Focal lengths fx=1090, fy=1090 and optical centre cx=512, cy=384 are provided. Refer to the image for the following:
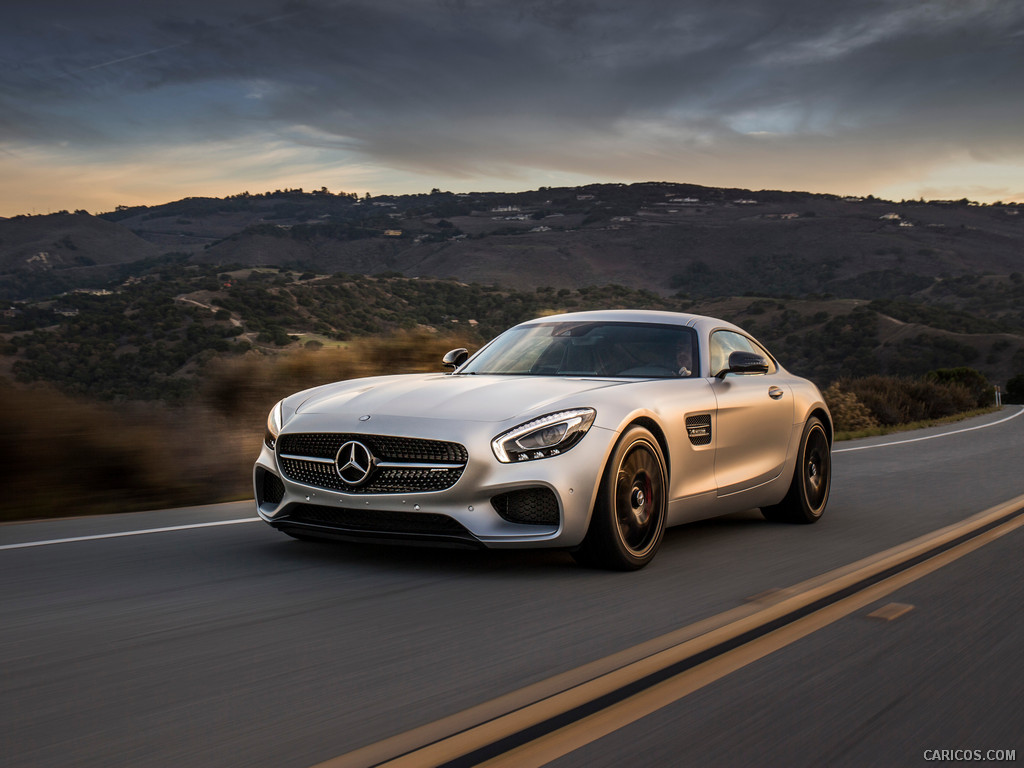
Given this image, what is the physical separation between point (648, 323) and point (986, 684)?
3705 millimetres

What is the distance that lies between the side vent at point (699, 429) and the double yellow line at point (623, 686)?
1124mm

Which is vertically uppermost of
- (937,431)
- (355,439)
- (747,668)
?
(355,439)

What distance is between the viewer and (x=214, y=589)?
208 inches

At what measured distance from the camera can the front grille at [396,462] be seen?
17.9 feet

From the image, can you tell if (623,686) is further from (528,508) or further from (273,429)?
(273,429)

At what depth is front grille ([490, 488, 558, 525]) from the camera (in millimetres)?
5469

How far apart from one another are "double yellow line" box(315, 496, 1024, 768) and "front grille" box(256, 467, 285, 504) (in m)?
2.52

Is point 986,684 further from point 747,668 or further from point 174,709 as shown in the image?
point 174,709

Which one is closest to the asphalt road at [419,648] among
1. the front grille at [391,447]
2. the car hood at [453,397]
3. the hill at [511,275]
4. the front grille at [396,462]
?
the front grille at [396,462]

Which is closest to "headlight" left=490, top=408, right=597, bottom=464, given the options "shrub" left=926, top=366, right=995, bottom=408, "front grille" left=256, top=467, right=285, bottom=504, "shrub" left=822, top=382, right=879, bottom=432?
"front grille" left=256, top=467, right=285, bottom=504

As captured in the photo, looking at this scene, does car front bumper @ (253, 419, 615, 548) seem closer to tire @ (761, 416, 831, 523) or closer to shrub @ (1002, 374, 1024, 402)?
tire @ (761, 416, 831, 523)

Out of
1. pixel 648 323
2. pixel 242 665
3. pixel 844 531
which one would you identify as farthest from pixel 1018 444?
pixel 242 665

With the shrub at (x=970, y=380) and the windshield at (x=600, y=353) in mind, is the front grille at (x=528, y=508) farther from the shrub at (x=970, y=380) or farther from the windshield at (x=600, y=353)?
the shrub at (x=970, y=380)

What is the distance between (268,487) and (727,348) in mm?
3357
